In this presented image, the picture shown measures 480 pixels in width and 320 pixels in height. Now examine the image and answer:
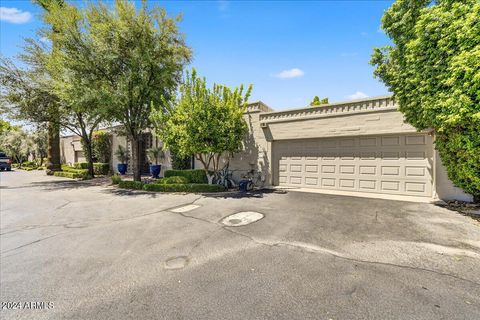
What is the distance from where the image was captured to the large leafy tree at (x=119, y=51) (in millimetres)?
11133

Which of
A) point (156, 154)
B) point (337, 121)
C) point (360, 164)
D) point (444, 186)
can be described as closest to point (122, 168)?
point (156, 154)

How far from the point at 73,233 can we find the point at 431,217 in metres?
9.61

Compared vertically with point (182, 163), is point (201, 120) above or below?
above

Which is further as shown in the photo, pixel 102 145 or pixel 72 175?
pixel 102 145

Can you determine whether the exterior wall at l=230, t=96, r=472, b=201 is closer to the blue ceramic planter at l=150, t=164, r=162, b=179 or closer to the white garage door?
the white garage door

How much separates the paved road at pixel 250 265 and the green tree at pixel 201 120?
4.17 metres

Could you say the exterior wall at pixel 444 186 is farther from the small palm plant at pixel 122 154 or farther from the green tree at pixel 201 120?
the small palm plant at pixel 122 154

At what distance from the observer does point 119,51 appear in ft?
37.3

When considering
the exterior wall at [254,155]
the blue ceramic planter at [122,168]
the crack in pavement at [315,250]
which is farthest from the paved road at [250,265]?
the blue ceramic planter at [122,168]

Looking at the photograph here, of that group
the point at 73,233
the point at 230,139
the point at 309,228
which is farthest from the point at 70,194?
the point at 309,228

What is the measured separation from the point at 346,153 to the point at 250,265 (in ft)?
26.9

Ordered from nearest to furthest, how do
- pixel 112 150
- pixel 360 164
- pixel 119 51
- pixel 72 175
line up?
pixel 360 164 < pixel 119 51 < pixel 72 175 < pixel 112 150

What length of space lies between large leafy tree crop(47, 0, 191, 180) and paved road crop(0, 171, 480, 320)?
7133 millimetres

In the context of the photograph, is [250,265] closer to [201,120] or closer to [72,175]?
[201,120]
